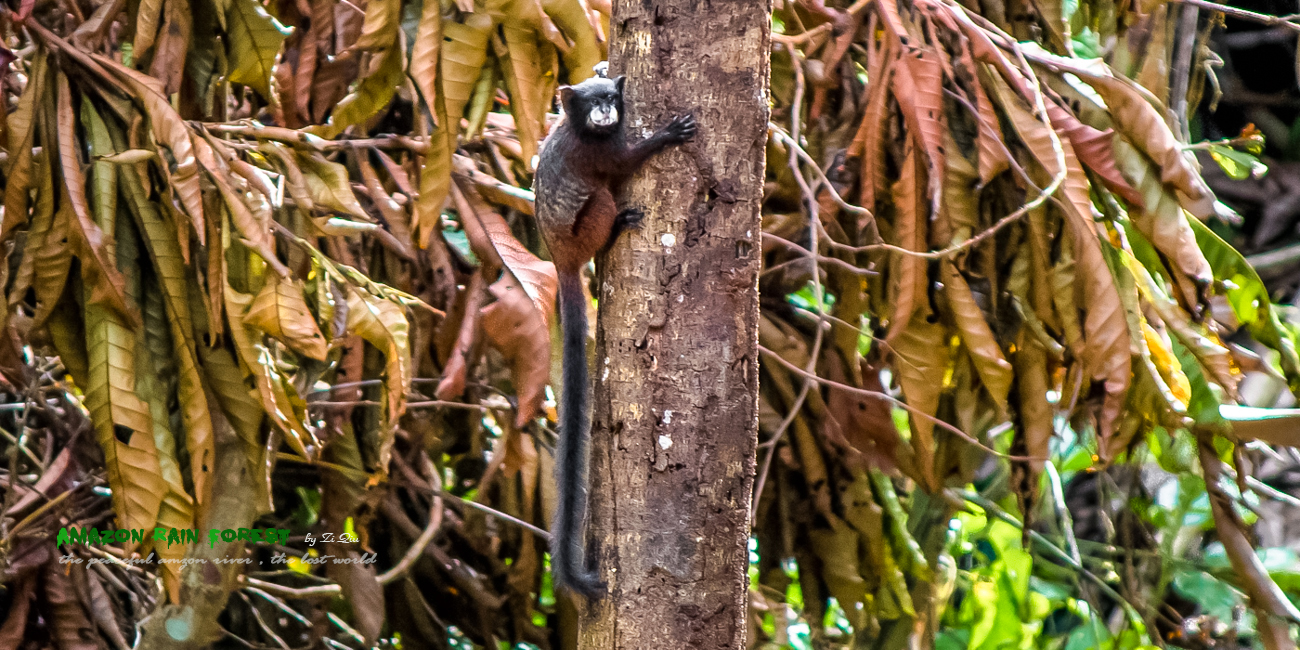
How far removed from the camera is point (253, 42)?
7.17ft

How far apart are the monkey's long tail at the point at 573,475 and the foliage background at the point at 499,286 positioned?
147mm

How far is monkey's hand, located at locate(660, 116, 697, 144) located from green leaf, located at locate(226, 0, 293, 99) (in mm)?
1143

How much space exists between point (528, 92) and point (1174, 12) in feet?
7.87

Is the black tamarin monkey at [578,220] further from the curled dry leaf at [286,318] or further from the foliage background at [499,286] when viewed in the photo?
the curled dry leaf at [286,318]

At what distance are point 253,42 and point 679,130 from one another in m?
1.21

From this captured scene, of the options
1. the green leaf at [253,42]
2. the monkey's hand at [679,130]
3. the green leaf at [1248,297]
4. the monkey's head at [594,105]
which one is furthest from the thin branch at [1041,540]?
the green leaf at [253,42]

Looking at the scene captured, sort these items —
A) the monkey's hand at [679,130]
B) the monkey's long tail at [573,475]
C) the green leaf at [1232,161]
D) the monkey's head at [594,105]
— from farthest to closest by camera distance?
the green leaf at [1232,161] < the monkey's head at [594,105] < the monkey's long tail at [573,475] < the monkey's hand at [679,130]

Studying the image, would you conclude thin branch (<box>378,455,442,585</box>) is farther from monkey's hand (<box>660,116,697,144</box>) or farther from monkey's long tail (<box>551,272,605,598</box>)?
monkey's hand (<box>660,116,697,144</box>)

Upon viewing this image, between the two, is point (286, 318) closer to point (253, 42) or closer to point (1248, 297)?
point (253, 42)

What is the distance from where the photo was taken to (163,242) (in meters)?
2.22

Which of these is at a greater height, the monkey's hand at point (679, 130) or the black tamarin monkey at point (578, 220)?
the monkey's hand at point (679, 130)

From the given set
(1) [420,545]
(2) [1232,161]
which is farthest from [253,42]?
(2) [1232,161]

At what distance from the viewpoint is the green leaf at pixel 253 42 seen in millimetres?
2182

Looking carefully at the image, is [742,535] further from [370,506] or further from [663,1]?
[370,506]
